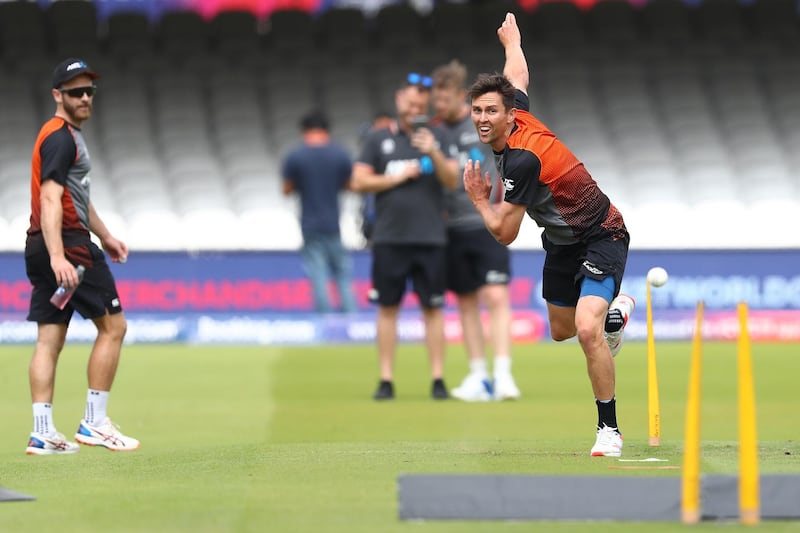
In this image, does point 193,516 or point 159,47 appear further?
point 159,47

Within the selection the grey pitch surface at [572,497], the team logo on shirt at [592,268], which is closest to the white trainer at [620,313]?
the team logo on shirt at [592,268]

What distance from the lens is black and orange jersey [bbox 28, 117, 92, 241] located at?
29.0 feet

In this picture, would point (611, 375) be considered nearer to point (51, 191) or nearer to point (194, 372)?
point (51, 191)

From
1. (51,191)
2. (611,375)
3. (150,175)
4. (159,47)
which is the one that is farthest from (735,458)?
(159,47)

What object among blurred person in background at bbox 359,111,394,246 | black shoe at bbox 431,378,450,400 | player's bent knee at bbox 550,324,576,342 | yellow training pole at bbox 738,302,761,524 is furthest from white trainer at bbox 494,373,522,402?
A: yellow training pole at bbox 738,302,761,524

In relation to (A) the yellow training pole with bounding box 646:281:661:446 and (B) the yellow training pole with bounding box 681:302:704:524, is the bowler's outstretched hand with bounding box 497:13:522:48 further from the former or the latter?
(B) the yellow training pole with bounding box 681:302:704:524

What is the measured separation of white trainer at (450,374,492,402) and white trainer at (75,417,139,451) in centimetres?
383

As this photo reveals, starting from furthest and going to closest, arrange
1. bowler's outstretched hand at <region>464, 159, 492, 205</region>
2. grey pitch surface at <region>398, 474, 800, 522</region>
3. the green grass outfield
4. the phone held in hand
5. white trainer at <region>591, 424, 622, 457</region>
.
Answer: the phone held in hand
bowler's outstretched hand at <region>464, 159, 492, 205</region>
white trainer at <region>591, 424, 622, 457</region>
the green grass outfield
grey pitch surface at <region>398, 474, 800, 522</region>

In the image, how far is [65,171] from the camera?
891cm

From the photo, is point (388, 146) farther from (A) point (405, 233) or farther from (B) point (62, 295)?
(B) point (62, 295)

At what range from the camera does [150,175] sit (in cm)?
2333

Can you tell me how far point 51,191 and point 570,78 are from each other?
1738cm

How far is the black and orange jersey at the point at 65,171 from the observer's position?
885cm

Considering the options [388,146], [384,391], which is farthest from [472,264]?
[384,391]
